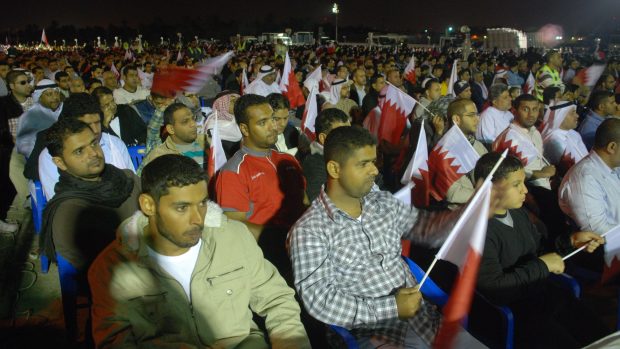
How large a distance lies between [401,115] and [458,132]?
2.24m

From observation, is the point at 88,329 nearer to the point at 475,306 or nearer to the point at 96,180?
the point at 96,180

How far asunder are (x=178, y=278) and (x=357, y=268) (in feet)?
3.42

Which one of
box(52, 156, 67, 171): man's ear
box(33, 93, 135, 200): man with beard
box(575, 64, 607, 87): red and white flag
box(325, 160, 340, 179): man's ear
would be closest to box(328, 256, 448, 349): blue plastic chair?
box(325, 160, 340, 179): man's ear

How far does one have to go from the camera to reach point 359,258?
116 inches

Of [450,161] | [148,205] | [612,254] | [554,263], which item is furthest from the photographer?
[450,161]

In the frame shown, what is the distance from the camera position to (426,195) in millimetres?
4859

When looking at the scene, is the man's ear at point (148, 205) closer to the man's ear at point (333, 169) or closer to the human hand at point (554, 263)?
the man's ear at point (333, 169)

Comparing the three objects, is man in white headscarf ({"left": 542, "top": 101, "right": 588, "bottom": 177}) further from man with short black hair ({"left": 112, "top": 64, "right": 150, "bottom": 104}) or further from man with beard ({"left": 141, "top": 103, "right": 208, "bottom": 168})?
man with short black hair ({"left": 112, "top": 64, "right": 150, "bottom": 104})

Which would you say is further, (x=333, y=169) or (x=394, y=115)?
(x=394, y=115)

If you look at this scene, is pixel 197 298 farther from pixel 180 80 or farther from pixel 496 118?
pixel 496 118

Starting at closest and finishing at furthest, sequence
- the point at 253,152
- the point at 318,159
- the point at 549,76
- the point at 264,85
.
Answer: the point at 253,152
the point at 318,159
the point at 264,85
the point at 549,76

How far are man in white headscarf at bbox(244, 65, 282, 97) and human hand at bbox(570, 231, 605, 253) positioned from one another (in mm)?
6840

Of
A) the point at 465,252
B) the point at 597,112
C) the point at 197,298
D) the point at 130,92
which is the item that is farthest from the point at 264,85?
the point at 465,252

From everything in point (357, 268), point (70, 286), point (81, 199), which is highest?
point (81, 199)
